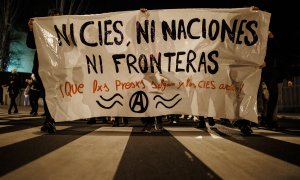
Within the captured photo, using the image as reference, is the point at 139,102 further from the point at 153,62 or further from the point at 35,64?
the point at 35,64

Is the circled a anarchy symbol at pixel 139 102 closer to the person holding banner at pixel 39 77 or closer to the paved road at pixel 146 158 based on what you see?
the paved road at pixel 146 158

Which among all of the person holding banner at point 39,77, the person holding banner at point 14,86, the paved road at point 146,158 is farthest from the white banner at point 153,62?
the person holding banner at point 14,86

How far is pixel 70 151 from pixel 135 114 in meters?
2.39

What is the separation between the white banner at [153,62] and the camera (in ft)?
Result: 22.6

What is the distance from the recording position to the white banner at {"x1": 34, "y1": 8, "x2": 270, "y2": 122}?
690cm

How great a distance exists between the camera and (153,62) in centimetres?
706

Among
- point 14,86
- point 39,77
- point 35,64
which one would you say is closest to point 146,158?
point 39,77

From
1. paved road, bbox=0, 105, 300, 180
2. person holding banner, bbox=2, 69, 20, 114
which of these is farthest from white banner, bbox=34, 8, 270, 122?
person holding banner, bbox=2, 69, 20, 114

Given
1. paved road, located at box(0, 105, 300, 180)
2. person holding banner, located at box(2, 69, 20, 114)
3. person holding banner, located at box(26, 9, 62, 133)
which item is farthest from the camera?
person holding banner, located at box(2, 69, 20, 114)

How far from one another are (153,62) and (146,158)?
126 inches

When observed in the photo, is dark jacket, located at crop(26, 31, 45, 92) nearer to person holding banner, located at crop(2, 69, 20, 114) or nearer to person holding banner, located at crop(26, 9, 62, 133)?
person holding banner, located at crop(26, 9, 62, 133)

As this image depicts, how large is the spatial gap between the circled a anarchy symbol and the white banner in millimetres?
19

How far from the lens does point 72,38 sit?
726cm

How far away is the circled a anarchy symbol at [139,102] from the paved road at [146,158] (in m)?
1.07
